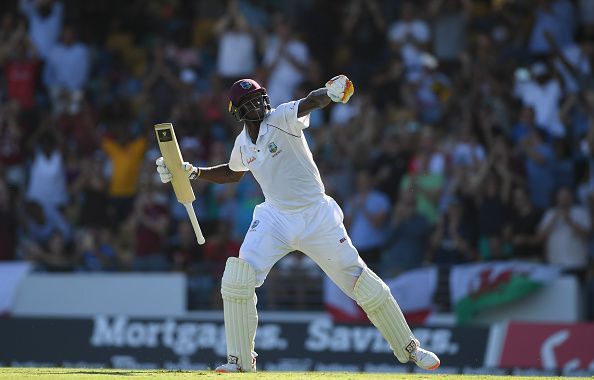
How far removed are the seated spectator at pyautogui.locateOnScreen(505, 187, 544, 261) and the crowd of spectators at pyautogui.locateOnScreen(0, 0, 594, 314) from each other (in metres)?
0.03

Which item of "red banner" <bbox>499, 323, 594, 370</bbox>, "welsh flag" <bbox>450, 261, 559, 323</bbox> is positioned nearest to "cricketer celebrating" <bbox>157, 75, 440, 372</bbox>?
"red banner" <bbox>499, 323, 594, 370</bbox>

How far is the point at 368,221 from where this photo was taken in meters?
14.7

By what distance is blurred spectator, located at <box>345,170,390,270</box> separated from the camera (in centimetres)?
1467

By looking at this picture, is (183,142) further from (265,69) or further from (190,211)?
(190,211)

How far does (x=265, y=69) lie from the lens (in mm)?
16625

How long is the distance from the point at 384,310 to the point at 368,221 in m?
5.53

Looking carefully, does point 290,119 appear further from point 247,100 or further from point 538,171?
point 538,171

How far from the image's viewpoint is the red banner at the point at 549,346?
13.0 m

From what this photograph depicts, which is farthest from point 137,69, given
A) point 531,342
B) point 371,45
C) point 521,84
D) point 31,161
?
point 531,342

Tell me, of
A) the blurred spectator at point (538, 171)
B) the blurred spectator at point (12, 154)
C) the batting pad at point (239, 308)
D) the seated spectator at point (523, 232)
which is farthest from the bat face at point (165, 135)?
the blurred spectator at point (12, 154)

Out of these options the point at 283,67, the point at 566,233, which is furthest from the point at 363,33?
the point at 566,233

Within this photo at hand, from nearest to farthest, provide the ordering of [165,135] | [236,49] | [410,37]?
[165,135] < [410,37] < [236,49]

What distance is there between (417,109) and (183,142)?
303 centimetres

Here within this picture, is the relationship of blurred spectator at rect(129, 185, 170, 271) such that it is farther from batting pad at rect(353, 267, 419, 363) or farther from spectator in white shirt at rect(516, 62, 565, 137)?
batting pad at rect(353, 267, 419, 363)
